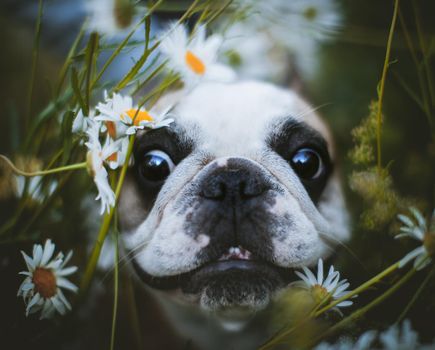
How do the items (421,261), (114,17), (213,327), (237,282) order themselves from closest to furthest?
(421,261) < (237,282) < (114,17) < (213,327)

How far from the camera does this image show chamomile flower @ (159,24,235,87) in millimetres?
1013

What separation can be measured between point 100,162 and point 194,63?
328 millimetres

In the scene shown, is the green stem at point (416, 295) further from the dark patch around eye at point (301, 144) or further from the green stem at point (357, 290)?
the dark patch around eye at point (301, 144)

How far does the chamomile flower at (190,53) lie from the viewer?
1.01 meters

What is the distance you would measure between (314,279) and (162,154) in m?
0.44

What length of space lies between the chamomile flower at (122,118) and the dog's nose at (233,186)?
0.52 ft

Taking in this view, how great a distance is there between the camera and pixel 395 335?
2.79 feet

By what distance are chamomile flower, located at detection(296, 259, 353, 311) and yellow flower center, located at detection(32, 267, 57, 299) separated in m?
0.48

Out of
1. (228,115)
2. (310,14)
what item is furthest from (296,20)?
(228,115)

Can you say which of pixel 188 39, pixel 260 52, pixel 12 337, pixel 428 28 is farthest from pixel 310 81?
pixel 12 337

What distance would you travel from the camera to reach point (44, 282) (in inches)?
35.4

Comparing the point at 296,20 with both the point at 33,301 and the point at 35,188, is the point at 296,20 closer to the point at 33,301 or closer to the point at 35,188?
the point at 35,188

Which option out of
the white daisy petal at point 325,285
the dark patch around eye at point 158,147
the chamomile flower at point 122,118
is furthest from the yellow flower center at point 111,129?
the white daisy petal at point 325,285

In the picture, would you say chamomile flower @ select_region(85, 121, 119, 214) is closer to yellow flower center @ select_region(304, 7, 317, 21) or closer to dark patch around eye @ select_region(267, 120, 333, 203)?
dark patch around eye @ select_region(267, 120, 333, 203)
